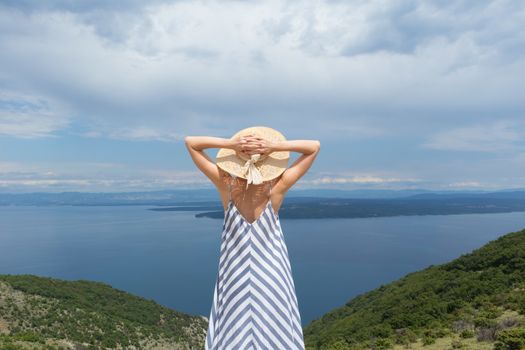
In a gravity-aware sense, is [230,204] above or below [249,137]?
below

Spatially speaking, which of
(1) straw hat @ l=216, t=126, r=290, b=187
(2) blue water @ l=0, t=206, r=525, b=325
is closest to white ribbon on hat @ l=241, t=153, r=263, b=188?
(1) straw hat @ l=216, t=126, r=290, b=187

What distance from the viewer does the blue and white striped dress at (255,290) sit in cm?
348

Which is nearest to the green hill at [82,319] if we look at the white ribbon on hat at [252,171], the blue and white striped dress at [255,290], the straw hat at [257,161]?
the blue and white striped dress at [255,290]

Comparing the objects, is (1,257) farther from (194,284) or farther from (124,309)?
(124,309)

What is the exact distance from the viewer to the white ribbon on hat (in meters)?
3.41

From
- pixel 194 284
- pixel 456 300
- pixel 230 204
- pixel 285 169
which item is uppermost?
pixel 285 169

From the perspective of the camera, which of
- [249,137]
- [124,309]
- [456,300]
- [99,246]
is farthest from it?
[99,246]

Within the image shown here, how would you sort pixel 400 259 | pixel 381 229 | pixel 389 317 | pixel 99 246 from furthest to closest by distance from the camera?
pixel 381 229, pixel 99 246, pixel 400 259, pixel 389 317

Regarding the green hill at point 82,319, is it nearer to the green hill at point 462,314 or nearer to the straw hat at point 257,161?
the green hill at point 462,314

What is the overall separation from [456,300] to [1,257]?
5769 inches

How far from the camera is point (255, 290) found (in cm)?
349

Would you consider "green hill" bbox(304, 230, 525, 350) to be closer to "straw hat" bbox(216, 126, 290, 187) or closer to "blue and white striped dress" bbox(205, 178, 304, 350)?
"blue and white striped dress" bbox(205, 178, 304, 350)

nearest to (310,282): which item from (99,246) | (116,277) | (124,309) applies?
(116,277)

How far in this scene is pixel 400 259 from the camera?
378ft
